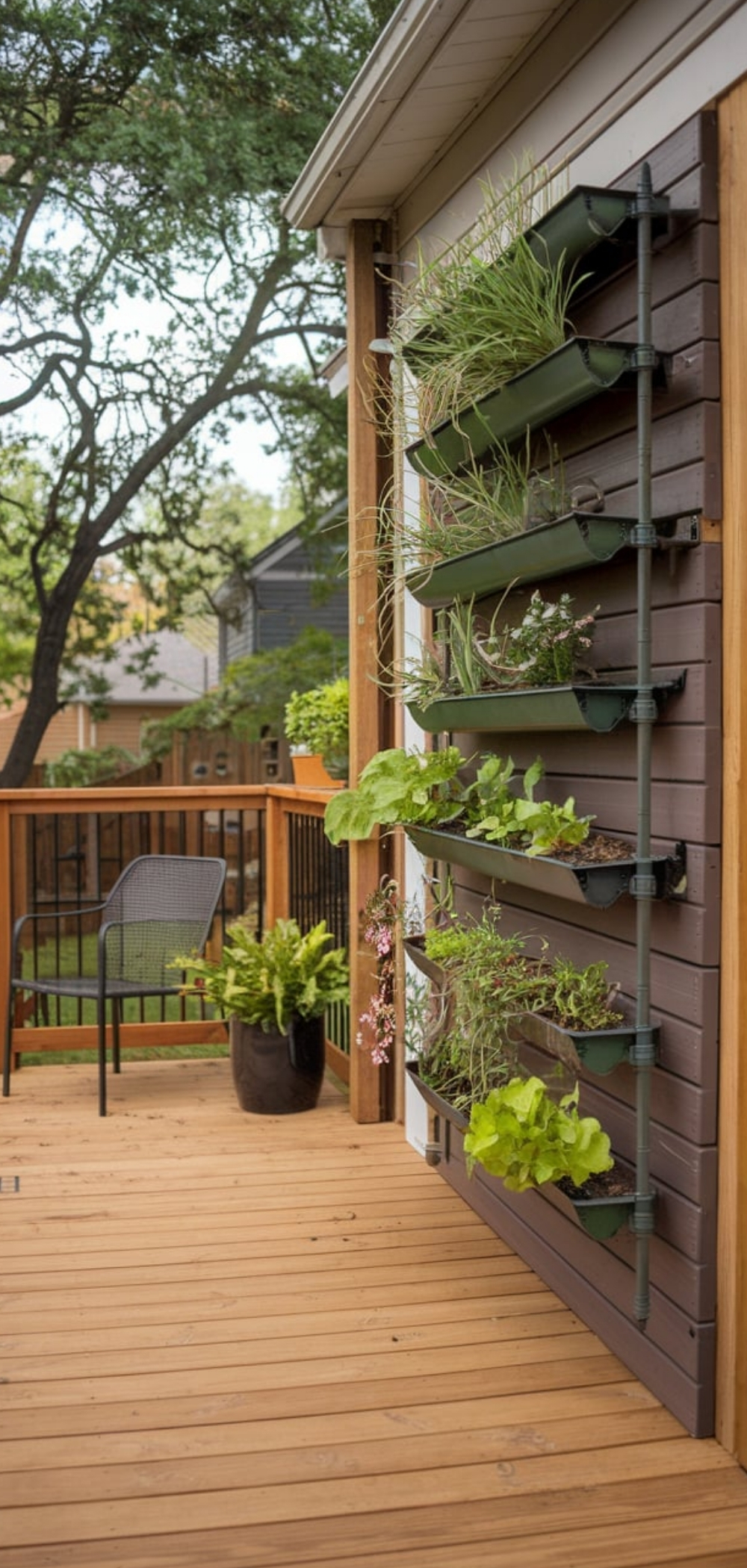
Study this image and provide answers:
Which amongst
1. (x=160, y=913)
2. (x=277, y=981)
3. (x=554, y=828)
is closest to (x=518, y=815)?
(x=554, y=828)

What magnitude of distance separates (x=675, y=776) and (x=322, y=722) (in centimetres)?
270

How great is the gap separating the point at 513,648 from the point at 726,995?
33.6 inches

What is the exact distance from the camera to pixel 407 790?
3283 millimetres

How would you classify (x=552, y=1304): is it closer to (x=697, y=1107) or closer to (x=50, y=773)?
(x=697, y=1107)

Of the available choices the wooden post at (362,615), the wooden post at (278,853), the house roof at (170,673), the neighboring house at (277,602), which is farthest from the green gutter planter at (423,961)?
the house roof at (170,673)

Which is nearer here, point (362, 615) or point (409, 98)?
point (409, 98)

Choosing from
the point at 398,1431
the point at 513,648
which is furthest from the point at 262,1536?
the point at 513,648

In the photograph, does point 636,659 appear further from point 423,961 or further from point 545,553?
point 423,961

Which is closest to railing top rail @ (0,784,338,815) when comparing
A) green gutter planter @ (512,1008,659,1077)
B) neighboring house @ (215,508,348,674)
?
green gutter planter @ (512,1008,659,1077)

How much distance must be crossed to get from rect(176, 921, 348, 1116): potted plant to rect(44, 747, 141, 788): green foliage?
7.83m

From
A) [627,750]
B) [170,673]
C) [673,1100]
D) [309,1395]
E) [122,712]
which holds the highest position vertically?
[170,673]

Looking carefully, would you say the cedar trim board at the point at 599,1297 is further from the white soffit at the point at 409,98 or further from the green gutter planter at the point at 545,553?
the white soffit at the point at 409,98

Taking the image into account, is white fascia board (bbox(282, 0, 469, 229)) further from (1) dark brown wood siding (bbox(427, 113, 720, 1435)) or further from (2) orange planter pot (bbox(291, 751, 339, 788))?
(2) orange planter pot (bbox(291, 751, 339, 788))

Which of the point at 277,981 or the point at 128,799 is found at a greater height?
the point at 128,799
